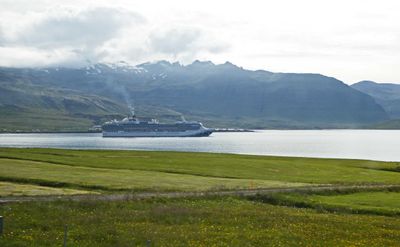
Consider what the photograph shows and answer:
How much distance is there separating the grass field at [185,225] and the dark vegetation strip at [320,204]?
2.74 metres

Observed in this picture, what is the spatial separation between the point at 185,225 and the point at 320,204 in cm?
1831

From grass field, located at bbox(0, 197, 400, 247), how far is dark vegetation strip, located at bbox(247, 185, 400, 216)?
2.74m

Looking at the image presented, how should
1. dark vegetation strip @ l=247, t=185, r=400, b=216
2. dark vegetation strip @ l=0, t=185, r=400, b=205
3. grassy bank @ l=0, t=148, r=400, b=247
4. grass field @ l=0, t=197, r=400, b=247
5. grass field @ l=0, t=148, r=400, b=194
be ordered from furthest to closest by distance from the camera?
1. grass field @ l=0, t=148, r=400, b=194
2. dark vegetation strip @ l=247, t=185, r=400, b=216
3. dark vegetation strip @ l=0, t=185, r=400, b=205
4. grassy bank @ l=0, t=148, r=400, b=247
5. grass field @ l=0, t=197, r=400, b=247

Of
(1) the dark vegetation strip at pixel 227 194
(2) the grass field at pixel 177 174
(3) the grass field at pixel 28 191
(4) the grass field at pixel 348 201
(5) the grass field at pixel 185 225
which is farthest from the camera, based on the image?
(2) the grass field at pixel 177 174

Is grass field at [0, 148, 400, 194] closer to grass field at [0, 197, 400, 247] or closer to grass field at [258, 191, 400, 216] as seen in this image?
grass field at [258, 191, 400, 216]

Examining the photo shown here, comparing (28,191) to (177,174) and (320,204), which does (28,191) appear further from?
(177,174)

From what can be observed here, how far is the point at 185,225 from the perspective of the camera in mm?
38750

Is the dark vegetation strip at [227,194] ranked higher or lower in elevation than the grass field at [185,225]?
higher

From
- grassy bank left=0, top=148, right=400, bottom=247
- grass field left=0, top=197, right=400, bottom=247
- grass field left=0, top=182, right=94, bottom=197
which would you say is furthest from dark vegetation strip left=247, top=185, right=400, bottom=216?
grass field left=0, top=182, right=94, bottom=197

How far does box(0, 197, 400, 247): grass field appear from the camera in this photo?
1304 inches

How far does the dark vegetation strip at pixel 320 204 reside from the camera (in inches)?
1925

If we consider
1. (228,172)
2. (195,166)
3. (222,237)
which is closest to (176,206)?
(222,237)

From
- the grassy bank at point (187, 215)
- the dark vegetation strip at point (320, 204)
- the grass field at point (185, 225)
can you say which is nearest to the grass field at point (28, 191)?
the grassy bank at point (187, 215)

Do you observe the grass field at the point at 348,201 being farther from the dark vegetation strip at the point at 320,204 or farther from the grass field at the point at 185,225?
the grass field at the point at 185,225
